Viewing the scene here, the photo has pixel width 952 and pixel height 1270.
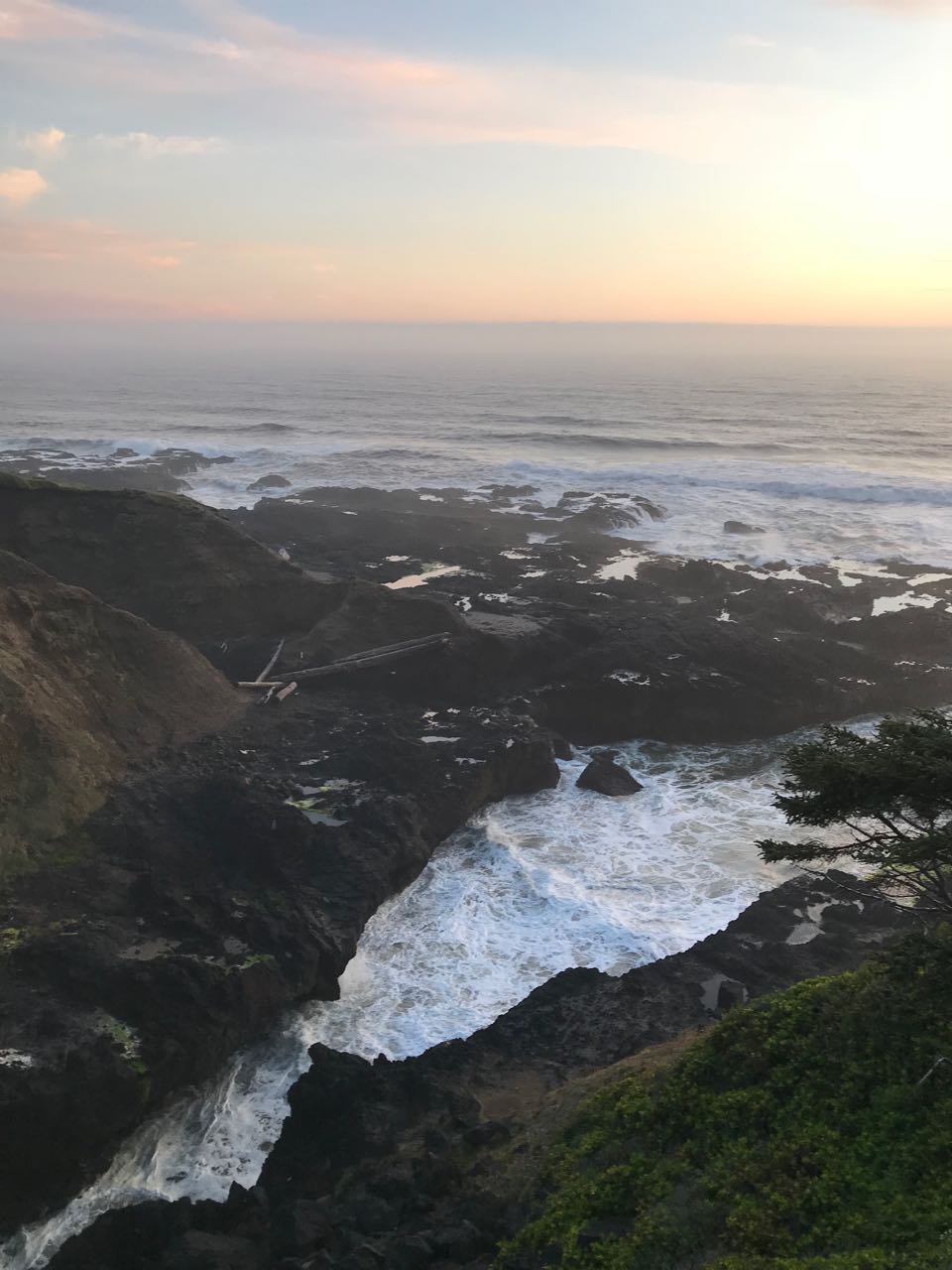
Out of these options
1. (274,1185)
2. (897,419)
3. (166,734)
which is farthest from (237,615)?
(897,419)

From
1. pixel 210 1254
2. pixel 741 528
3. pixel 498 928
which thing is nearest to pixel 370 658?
pixel 498 928

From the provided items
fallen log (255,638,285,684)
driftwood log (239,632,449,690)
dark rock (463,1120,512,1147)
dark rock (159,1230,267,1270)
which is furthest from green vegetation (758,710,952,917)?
fallen log (255,638,285,684)

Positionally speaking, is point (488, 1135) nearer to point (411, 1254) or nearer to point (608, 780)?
point (411, 1254)

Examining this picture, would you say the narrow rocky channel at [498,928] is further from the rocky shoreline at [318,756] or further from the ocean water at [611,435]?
the ocean water at [611,435]

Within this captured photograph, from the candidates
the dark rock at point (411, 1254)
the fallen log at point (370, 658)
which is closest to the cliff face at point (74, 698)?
the fallen log at point (370, 658)

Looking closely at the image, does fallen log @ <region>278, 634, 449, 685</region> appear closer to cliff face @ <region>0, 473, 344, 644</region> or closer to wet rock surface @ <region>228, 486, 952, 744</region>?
wet rock surface @ <region>228, 486, 952, 744</region>

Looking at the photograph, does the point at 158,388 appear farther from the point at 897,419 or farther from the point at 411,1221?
the point at 411,1221
